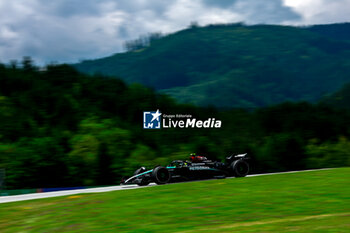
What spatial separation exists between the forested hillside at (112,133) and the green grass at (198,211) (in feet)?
81.1

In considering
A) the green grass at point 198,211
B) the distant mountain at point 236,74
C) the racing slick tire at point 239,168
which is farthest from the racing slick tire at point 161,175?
the distant mountain at point 236,74

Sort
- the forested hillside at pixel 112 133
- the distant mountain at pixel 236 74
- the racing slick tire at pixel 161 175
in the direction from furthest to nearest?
the distant mountain at pixel 236 74
the forested hillside at pixel 112 133
the racing slick tire at pixel 161 175

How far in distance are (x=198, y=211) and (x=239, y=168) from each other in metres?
8.71

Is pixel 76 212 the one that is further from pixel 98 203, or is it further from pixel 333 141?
pixel 333 141

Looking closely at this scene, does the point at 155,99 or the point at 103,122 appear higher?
the point at 155,99

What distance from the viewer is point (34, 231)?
9.61 meters

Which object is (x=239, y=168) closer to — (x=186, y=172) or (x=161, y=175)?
(x=186, y=172)

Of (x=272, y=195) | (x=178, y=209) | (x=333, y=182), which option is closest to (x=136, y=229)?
(x=178, y=209)

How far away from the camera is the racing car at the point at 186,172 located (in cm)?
1745

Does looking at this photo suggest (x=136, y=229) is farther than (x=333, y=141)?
No

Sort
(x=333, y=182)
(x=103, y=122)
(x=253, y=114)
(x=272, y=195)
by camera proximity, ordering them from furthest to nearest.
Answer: (x=253, y=114) → (x=103, y=122) → (x=333, y=182) → (x=272, y=195)

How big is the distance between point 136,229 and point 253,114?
62570 millimetres

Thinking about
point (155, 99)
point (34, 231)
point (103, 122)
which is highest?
point (155, 99)

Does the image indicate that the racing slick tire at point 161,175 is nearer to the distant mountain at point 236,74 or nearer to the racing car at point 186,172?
the racing car at point 186,172
